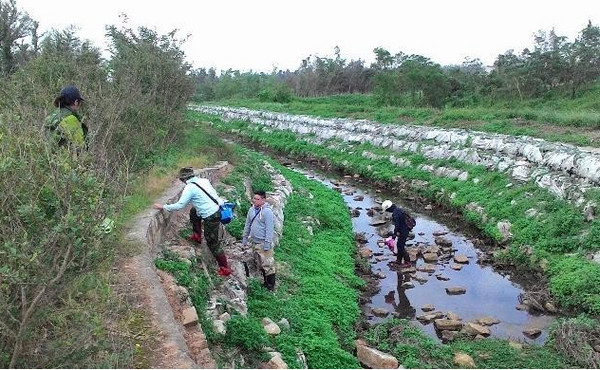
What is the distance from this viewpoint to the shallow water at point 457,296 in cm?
962

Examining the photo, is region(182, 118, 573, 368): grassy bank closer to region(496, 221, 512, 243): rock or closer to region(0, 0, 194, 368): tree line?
region(0, 0, 194, 368): tree line

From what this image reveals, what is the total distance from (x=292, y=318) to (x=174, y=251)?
2.15 metres

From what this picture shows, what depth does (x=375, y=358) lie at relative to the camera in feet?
25.9

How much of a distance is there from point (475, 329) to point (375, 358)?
2.29 meters

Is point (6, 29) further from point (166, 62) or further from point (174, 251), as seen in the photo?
point (174, 251)

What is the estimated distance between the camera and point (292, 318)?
822 centimetres

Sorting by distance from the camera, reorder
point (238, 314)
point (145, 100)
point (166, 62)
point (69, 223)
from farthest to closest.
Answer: point (166, 62)
point (145, 100)
point (238, 314)
point (69, 223)

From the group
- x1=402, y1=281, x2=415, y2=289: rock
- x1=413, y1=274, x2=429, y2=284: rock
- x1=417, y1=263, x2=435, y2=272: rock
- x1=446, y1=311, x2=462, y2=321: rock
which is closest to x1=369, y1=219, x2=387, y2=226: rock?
x1=417, y1=263, x2=435, y2=272: rock

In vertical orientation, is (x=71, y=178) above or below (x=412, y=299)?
above

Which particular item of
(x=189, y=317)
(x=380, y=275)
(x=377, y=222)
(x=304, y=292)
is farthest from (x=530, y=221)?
(x=189, y=317)

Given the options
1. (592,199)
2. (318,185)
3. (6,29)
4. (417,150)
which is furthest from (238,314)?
(6,29)

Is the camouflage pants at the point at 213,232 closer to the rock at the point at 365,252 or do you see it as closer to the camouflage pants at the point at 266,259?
the camouflage pants at the point at 266,259

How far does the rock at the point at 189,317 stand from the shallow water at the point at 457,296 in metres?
4.37

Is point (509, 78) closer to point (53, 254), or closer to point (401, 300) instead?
point (401, 300)
